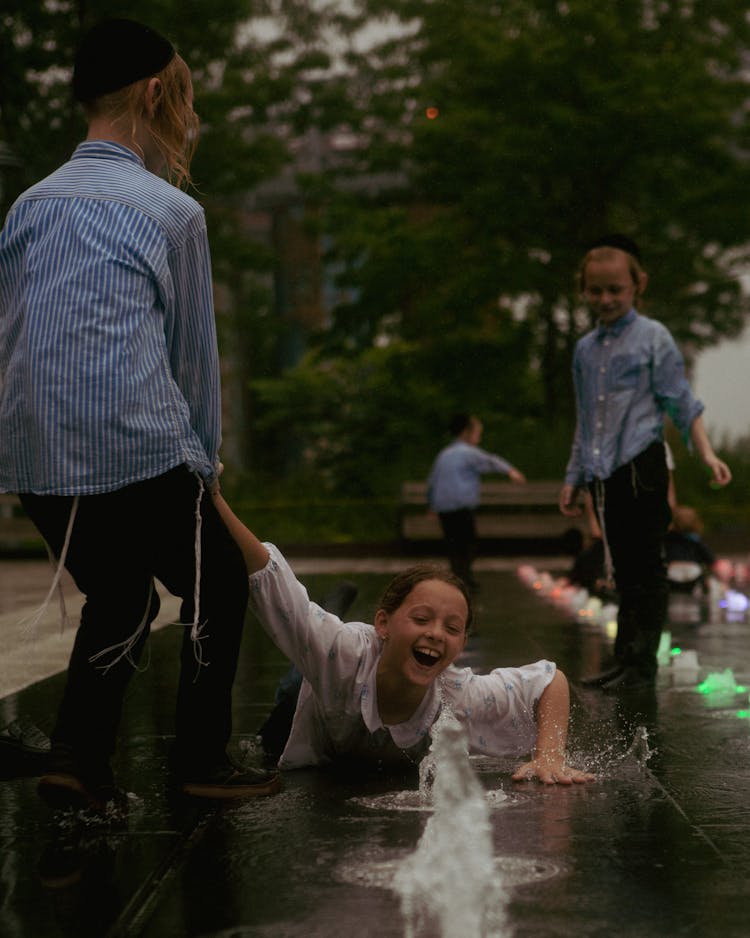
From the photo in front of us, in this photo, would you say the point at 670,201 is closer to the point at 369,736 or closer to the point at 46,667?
the point at 46,667

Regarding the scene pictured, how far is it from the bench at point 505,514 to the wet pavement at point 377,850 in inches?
493

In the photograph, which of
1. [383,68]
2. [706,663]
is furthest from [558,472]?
[706,663]

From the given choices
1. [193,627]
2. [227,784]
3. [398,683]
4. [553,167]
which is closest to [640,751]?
[398,683]

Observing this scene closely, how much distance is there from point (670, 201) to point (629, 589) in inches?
557

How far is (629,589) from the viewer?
6.52 metres

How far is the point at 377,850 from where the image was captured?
3.37m

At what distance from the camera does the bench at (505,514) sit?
704 inches

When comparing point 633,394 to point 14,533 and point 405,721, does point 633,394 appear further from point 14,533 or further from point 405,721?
point 14,533

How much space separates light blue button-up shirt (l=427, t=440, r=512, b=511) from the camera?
1367 cm

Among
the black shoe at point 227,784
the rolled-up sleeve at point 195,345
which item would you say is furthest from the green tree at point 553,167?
the black shoe at point 227,784

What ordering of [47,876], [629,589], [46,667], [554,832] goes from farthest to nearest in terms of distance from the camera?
[46,667] → [629,589] → [554,832] → [47,876]

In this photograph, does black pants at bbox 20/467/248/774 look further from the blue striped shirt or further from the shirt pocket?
the shirt pocket

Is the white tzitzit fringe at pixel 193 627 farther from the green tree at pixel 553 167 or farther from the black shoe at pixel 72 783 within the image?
the green tree at pixel 553 167

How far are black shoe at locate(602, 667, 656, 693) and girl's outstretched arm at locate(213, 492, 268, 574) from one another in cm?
253
